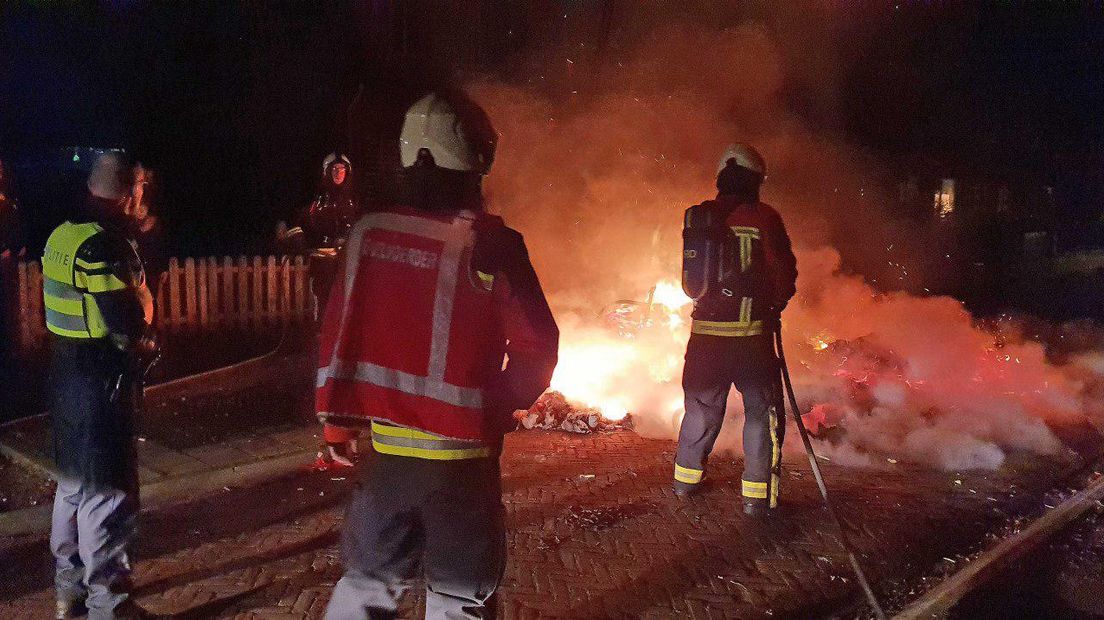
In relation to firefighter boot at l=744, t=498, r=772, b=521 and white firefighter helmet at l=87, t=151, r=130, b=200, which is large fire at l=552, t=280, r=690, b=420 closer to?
firefighter boot at l=744, t=498, r=772, b=521

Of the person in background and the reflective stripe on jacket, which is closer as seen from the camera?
the reflective stripe on jacket

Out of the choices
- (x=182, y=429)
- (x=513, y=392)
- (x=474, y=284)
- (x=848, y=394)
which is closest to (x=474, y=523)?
(x=513, y=392)

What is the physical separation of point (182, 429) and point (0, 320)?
2.86m

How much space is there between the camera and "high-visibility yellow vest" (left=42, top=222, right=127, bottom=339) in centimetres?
329

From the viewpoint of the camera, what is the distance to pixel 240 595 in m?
3.88

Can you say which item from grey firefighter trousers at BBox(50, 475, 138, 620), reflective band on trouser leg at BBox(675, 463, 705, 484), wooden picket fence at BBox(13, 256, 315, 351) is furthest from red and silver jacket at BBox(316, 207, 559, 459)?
wooden picket fence at BBox(13, 256, 315, 351)

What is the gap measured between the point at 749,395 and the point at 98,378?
3493 millimetres

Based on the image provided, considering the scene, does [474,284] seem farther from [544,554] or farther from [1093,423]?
[1093,423]

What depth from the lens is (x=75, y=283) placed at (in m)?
3.31

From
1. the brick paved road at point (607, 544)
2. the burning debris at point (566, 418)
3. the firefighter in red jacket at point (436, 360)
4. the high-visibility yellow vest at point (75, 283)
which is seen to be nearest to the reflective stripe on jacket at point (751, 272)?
the brick paved road at point (607, 544)

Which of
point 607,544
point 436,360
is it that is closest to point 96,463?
point 436,360

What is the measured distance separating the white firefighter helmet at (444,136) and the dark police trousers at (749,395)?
2.94m

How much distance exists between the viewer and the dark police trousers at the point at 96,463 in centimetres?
339

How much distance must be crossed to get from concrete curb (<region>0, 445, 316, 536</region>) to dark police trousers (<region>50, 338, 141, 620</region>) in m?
1.48
